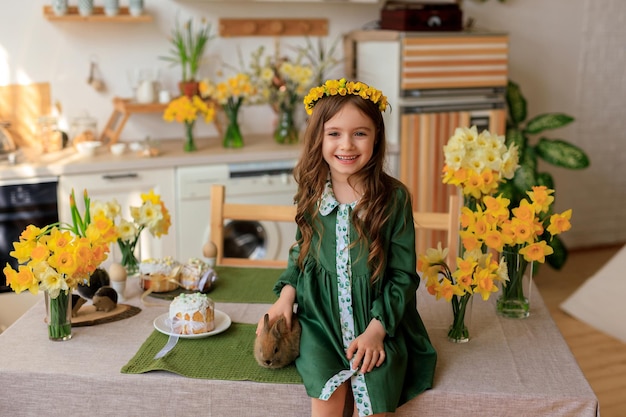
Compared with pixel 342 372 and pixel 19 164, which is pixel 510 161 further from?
pixel 19 164

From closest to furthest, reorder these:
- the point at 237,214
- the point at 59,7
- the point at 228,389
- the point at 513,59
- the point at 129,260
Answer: the point at 228,389, the point at 129,260, the point at 237,214, the point at 59,7, the point at 513,59

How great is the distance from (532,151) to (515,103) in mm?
321

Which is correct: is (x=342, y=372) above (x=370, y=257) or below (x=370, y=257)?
below

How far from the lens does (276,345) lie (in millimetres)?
1762

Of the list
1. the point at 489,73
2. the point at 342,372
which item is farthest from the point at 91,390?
the point at 489,73

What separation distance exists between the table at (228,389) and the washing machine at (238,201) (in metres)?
1.98

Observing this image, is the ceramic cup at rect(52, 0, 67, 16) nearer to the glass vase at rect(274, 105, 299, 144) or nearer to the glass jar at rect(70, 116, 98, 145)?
the glass jar at rect(70, 116, 98, 145)

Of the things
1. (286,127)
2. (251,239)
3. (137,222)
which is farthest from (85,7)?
(137,222)

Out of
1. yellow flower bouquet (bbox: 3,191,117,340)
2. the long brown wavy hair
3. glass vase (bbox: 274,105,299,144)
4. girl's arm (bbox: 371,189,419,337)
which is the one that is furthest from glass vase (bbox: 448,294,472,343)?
glass vase (bbox: 274,105,299,144)

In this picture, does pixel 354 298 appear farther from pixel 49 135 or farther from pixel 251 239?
pixel 49 135

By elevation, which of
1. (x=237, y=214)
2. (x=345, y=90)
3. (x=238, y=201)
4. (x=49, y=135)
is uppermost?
(x=345, y=90)

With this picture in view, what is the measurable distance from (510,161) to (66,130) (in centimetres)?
276

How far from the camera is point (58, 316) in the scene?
6.16 ft

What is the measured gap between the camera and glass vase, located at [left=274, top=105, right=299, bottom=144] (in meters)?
4.11
